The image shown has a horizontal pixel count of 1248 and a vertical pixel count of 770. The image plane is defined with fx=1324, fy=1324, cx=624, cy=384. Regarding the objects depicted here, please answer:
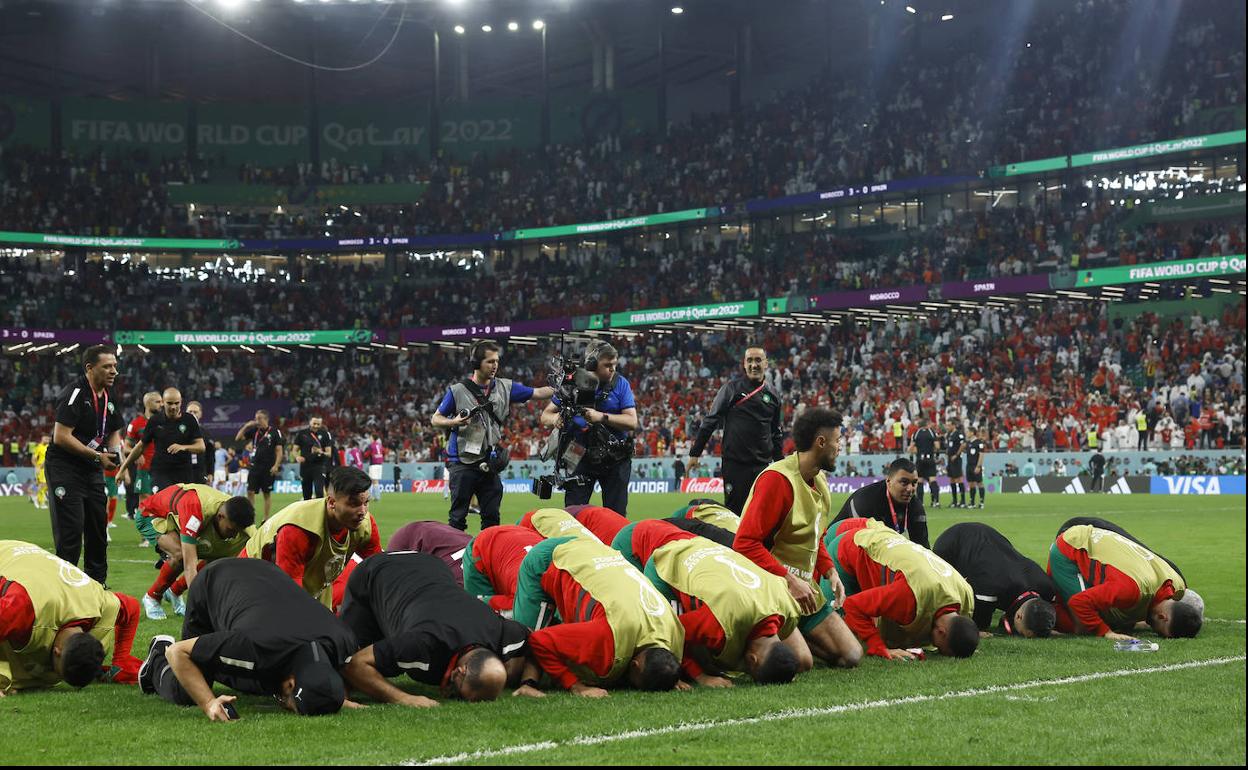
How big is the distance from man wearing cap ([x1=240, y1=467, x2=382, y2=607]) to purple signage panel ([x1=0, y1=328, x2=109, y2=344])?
49.7 metres

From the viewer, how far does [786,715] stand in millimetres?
6344

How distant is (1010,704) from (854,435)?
3477 cm

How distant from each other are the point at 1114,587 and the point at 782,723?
4295mm

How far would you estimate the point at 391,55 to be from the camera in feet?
210

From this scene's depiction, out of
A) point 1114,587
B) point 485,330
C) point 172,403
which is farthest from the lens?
point 485,330

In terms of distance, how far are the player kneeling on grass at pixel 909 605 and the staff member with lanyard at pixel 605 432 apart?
3099 mm

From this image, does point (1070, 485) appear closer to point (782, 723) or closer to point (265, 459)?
point (265, 459)

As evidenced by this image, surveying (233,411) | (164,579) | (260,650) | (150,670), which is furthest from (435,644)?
(233,411)

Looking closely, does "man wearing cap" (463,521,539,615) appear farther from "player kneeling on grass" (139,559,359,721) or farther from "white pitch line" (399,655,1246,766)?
"white pitch line" (399,655,1246,766)

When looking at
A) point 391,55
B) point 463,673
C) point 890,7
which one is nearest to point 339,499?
point 463,673

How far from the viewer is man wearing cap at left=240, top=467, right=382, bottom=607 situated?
772 cm

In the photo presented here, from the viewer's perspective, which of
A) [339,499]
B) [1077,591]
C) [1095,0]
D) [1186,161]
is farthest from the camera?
[1095,0]

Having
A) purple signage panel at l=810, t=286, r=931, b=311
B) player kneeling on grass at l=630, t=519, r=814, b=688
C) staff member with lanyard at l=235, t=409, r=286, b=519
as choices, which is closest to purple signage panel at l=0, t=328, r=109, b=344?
purple signage panel at l=810, t=286, r=931, b=311

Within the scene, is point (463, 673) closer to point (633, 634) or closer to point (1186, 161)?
point (633, 634)
